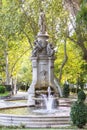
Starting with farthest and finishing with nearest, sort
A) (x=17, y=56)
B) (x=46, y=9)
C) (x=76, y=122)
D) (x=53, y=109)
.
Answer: (x=17, y=56) < (x=46, y=9) < (x=53, y=109) < (x=76, y=122)

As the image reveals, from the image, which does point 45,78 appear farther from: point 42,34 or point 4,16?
point 4,16

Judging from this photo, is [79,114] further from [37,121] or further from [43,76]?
[43,76]

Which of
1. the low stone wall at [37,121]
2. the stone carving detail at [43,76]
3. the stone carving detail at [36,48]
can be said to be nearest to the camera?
the low stone wall at [37,121]

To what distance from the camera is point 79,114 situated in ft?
47.6

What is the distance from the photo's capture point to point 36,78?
23969 millimetres

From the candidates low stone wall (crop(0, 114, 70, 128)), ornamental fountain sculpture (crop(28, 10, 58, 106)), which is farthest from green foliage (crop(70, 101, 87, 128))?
ornamental fountain sculpture (crop(28, 10, 58, 106))

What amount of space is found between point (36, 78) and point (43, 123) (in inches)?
353

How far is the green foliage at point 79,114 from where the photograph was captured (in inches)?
568

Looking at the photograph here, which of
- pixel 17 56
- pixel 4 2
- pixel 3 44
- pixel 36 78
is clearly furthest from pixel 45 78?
pixel 17 56

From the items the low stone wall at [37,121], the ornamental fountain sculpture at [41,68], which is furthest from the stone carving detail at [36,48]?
the low stone wall at [37,121]

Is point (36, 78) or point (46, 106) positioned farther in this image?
point (36, 78)

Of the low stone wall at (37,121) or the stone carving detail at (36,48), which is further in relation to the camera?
the stone carving detail at (36,48)

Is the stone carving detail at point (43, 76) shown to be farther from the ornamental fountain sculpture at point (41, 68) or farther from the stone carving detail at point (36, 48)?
the stone carving detail at point (36, 48)

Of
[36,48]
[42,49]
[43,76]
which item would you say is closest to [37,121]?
[43,76]
